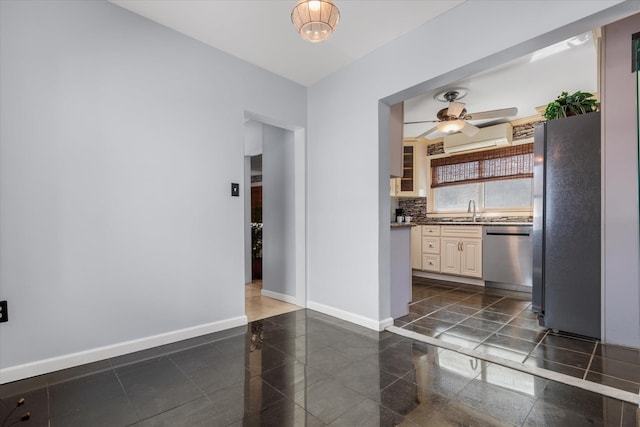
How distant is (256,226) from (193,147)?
9.34ft

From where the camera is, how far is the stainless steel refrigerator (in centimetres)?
246

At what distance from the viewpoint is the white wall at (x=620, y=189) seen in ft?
7.41

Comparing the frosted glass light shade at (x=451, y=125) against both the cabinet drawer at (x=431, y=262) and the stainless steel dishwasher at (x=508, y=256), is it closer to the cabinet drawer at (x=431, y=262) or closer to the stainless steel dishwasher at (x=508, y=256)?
the stainless steel dishwasher at (x=508, y=256)

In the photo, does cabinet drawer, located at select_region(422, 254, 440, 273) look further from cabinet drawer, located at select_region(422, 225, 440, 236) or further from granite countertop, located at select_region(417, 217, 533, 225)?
granite countertop, located at select_region(417, 217, 533, 225)

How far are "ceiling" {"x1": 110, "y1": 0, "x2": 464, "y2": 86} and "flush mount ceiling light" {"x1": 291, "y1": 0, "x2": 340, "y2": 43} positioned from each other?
73 centimetres

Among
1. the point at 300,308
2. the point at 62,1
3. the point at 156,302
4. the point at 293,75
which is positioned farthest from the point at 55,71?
the point at 300,308

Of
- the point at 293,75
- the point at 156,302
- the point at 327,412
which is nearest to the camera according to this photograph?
the point at 327,412

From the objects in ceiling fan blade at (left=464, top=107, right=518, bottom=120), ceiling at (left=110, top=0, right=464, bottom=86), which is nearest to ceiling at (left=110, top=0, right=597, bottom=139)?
ceiling at (left=110, top=0, right=464, bottom=86)

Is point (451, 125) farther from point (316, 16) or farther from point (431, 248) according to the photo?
point (316, 16)

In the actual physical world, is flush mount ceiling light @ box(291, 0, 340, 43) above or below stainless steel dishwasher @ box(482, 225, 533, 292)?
above

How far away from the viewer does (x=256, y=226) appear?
212 inches

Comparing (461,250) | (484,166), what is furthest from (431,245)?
(484,166)

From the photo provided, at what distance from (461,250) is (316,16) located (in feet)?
13.9

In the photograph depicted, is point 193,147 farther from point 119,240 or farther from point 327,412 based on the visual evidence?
point 327,412
